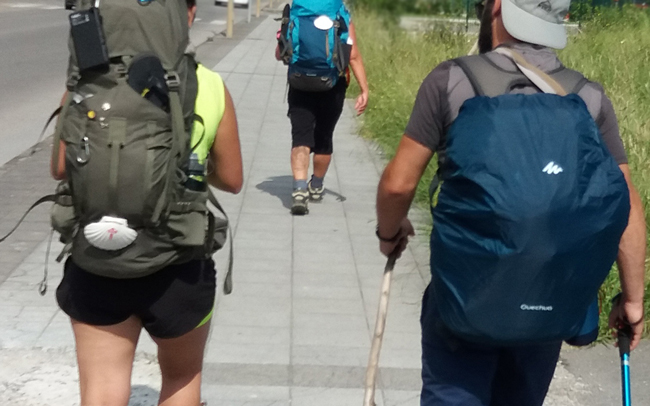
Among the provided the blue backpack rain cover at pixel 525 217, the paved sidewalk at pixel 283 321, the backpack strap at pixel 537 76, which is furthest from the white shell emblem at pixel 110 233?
the paved sidewalk at pixel 283 321

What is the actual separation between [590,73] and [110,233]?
778 cm

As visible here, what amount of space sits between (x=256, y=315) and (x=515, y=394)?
97.5 inches

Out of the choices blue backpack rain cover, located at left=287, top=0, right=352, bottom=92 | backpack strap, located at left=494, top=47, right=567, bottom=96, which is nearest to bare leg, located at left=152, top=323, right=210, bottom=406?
backpack strap, located at left=494, top=47, right=567, bottom=96

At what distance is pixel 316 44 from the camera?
659 centimetres

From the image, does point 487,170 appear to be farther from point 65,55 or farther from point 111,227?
point 65,55

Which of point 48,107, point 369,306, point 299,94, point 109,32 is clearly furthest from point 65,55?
point 109,32

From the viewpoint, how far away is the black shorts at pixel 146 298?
2.67m

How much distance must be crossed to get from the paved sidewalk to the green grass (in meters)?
1.22

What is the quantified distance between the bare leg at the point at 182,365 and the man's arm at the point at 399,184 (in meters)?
0.61

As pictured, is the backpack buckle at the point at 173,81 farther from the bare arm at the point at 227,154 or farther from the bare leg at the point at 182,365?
the bare leg at the point at 182,365

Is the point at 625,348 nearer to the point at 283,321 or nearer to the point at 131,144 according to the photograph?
the point at 131,144

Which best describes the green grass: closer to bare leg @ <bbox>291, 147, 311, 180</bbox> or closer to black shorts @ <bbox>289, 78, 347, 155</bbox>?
black shorts @ <bbox>289, 78, 347, 155</bbox>

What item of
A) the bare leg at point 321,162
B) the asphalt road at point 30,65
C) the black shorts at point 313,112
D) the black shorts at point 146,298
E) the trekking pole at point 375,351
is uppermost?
the black shorts at point 146,298

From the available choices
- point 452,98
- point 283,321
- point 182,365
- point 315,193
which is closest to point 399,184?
point 452,98
